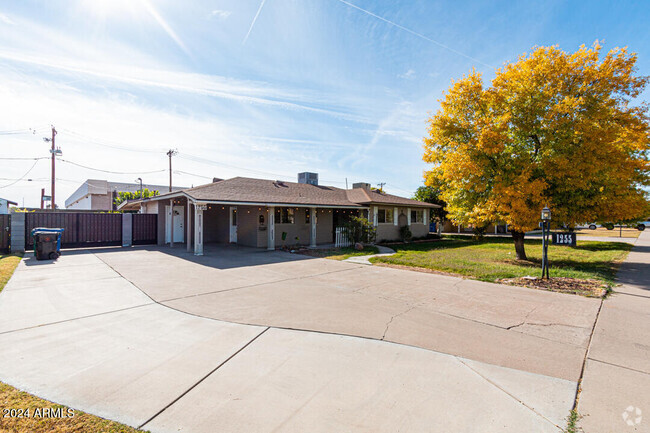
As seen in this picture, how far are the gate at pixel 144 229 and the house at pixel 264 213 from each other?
1.53 feet

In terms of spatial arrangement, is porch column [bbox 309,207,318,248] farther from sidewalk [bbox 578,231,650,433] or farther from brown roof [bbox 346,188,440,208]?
sidewalk [bbox 578,231,650,433]

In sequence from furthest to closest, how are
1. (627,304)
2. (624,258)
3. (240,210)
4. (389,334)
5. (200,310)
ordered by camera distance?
1. (240,210)
2. (624,258)
3. (627,304)
4. (200,310)
5. (389,334)

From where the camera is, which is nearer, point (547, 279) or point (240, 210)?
point (547, 279)

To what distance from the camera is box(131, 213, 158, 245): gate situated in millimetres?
15805

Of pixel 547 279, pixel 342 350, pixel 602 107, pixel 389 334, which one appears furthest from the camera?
pixel 602 107

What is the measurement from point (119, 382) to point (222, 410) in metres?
1.21

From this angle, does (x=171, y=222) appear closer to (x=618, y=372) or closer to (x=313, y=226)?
(x=313, y=226)

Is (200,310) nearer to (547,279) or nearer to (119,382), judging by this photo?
(119,382)

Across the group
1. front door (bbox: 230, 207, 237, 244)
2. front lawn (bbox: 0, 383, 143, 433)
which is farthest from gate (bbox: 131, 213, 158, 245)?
front lawn (bbox: 0, 383, 143, 433)

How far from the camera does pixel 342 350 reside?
369 centimetres

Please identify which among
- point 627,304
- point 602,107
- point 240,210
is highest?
point 602,107

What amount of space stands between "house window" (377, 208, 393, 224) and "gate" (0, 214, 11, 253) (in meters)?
17.6

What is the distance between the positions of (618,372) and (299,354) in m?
3.45

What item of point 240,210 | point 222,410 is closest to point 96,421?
point 222,410
